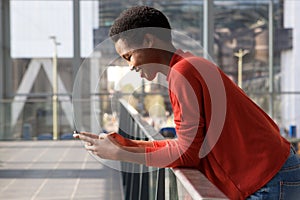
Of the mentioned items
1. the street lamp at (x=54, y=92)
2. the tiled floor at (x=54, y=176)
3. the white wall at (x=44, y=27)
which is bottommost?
the tiled floor at (x=54, y=176)

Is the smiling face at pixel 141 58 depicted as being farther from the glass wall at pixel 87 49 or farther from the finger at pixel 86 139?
the glass wall at pixel 87 49

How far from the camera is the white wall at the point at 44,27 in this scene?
10.7 metres

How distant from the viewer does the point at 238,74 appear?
36.4 feet

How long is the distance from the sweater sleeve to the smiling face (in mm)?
80

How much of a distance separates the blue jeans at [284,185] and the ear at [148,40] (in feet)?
1.44

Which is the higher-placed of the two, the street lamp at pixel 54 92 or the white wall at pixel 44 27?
the white wall at pixel 44 27

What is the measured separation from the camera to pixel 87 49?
35.1ft

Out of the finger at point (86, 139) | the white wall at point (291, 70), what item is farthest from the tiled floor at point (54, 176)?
the white wall at point (291, 70)

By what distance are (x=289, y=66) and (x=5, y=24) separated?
5.53m

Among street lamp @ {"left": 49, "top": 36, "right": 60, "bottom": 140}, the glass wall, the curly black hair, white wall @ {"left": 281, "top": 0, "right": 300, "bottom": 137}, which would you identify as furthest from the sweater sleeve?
white wall @ {"left": 281, "top": 0, "right": 300, "bottom": 137}

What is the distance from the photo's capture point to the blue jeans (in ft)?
4.47

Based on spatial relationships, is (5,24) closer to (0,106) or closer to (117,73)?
(0,106)

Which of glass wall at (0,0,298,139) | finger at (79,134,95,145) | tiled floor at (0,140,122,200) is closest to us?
finger at (79,134,95,145)

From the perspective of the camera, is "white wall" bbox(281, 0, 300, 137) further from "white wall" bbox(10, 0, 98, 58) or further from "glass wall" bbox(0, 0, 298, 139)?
"white wall" bbox(10, 0, 98, 58)
